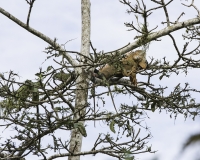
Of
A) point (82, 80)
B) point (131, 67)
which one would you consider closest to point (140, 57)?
point (131, 67)

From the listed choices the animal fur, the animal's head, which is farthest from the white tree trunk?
the animal's head

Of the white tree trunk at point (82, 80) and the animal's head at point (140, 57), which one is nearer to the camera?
the white tree trunk at point (82, 80)

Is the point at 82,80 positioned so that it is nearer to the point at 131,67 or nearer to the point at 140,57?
the point at 131,67

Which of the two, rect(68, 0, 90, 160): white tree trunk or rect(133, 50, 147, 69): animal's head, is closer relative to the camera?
rect(68, 0, 90, 160): white tree trunk

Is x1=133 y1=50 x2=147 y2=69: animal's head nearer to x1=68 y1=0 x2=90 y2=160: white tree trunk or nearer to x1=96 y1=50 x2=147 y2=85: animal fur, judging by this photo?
x1=96 y1=50 x2=147 y2=85: animal fur

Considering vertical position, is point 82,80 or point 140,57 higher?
point 140,57

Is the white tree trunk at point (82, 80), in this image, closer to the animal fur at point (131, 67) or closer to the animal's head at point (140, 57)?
the animal fur at point (131, 67)

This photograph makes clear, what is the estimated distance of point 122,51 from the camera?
7438mm

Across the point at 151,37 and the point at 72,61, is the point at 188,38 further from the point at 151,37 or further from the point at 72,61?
the point at 72,61

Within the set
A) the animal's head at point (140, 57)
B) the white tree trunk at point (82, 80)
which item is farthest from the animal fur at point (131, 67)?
the white tree trunk at point (82, 80)

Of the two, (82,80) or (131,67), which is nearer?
→ (82,80)

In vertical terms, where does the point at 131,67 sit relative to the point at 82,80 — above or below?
above

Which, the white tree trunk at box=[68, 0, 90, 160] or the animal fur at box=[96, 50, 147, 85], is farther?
the animal fur at box=[96, 50, 147, 85]

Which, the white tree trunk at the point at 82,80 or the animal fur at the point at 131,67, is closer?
the white tree trunk at the point at 82,80
